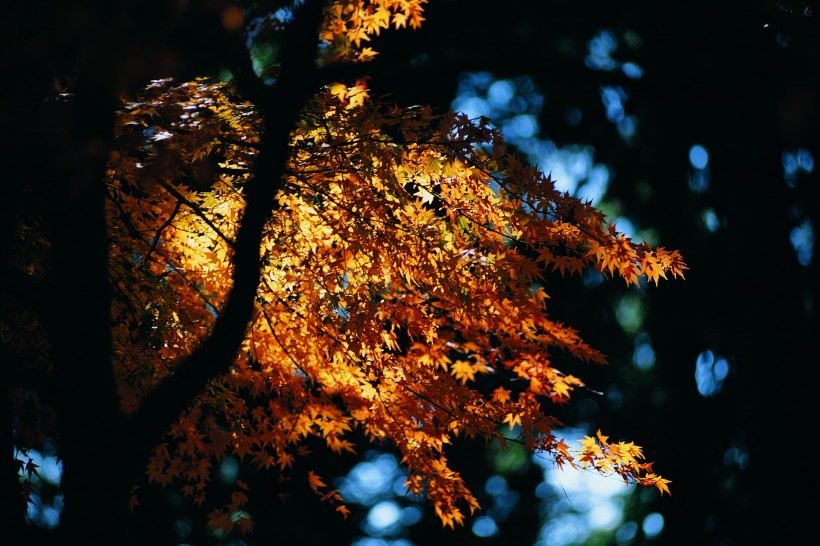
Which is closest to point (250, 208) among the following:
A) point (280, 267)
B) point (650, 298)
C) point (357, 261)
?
point (357, 261)

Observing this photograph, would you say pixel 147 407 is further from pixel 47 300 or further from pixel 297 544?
pixel 297 544

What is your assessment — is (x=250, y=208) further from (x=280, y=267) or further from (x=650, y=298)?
(x=650, y=298)

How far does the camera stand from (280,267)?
437cm

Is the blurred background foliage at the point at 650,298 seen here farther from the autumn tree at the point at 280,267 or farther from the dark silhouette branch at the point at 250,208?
→ the dark silhouette branch at the point at 250,208

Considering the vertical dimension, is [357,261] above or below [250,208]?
below

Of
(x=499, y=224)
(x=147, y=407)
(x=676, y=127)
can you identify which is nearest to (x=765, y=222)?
(x=676, y=127)

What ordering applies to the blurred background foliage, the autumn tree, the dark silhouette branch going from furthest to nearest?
the blurred background foliage < the autumn tree < the dark silhouette branch

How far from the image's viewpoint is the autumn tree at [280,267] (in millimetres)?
2457

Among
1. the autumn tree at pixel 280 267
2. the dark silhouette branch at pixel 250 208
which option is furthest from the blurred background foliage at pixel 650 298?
the dark silhouette branch at pixel 250 208

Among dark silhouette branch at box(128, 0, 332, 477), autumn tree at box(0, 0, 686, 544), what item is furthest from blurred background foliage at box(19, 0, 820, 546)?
dark silhouette branch at box(128, 0, 332, 477)

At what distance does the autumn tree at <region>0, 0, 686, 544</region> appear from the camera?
246cm

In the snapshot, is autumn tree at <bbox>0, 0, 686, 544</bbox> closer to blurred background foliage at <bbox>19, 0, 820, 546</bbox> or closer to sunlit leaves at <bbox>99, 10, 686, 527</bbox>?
sunlit leaves at <bbox>99, 10, 686, 527</bbox>

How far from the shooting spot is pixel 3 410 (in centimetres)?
312

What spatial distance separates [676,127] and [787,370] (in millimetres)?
3401
